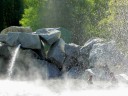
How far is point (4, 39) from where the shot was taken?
979 inches

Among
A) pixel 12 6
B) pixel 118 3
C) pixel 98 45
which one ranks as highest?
pixel 118 3

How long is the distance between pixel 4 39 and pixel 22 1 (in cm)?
2327

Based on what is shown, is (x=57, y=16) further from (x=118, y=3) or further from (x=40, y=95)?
(x=40, y=95)

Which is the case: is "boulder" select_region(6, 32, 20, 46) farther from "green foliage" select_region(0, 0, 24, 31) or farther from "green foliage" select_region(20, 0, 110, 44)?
"green foliage" select_region(0, 0, 24, 31)

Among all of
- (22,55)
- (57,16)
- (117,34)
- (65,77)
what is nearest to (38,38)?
(22,55)

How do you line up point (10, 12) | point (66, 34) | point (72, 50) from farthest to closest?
1. point (10, 12)
2. point (66, 34)
3. point (72, 50)

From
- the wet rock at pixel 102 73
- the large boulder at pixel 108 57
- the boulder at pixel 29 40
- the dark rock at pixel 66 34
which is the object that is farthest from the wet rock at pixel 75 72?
the dark rock at pixel 66 34

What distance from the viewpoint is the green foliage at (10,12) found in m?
44.5

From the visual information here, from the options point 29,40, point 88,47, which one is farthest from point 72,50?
point 29,40

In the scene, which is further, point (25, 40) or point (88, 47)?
point (25, 40)

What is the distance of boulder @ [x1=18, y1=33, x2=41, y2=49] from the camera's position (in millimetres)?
24188

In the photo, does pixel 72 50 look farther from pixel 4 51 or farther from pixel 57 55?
pixel 4 51

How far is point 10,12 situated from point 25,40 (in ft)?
72.5

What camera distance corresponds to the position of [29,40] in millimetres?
24188
